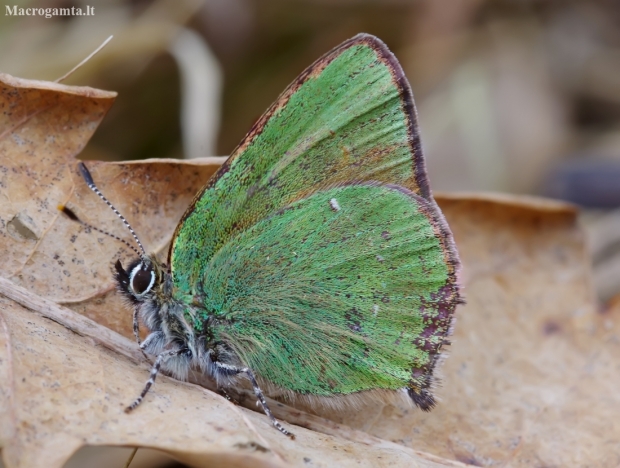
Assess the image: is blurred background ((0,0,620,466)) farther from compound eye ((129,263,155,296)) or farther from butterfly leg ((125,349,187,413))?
butterfly leg ((125,349,187,413))

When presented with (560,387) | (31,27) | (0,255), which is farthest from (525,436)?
(31,27)

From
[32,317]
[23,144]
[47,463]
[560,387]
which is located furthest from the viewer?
[560,387]

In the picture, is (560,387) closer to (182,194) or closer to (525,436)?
(525,436)
